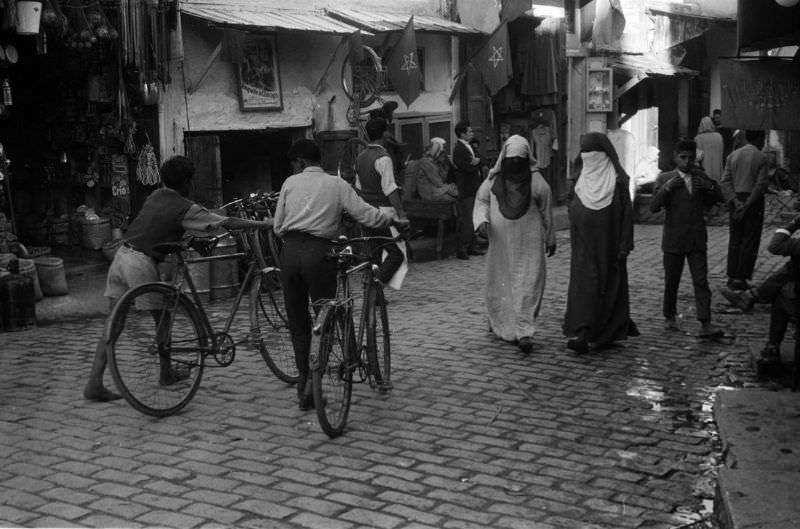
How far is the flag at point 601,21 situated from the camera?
70.3 feet

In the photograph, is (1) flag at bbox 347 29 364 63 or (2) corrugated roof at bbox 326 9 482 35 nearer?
(1) flag at bbox 347 29 364 63

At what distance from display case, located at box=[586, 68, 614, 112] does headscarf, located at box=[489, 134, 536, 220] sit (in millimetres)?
12627

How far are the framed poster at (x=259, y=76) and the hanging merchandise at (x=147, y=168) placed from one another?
5.58 feet

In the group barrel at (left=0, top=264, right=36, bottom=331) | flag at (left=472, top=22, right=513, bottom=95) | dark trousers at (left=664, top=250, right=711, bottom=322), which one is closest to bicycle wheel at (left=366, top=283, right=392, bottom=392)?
dark trousers at (left=664, top=250, right=711, bottom=322)

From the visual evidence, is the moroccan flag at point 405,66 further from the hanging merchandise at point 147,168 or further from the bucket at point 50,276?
the bucket at point 50,276

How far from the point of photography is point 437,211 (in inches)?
590

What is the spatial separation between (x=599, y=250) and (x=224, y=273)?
15.3ft

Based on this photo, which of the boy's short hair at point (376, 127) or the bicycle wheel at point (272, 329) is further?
the boy's short hair at point (376, 127)

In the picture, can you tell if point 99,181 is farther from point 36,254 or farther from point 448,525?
point 448,525

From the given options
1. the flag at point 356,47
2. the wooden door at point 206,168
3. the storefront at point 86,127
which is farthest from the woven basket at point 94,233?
the flag at point 356,47

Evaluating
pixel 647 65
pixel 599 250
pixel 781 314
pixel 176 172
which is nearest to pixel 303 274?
pixel 176 172

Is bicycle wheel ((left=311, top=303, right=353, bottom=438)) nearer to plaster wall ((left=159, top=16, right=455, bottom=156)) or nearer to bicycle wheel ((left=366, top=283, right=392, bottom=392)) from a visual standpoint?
bicycle wheel ((left=366, top=283, right=392, bottom=392))

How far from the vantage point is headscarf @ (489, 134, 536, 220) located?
8.63 meters

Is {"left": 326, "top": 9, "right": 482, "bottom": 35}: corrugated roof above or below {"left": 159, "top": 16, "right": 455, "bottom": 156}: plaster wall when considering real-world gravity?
above
